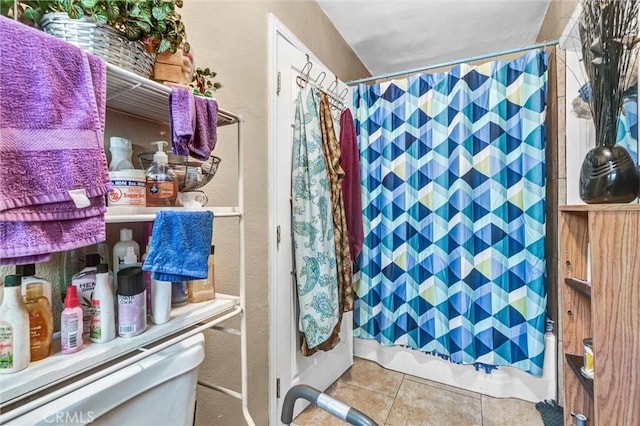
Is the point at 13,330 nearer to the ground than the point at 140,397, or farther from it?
farther from it

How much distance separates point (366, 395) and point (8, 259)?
1.84 m

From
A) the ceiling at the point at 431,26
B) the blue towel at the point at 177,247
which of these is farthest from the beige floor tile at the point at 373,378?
the ceiling at the point at 431,26

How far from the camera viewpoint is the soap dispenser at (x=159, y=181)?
722 millimetres

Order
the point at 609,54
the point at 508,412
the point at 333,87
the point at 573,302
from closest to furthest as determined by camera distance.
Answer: the point at 609,54 < the point at 573,302 < the point at 508,412 < the point at 333,87

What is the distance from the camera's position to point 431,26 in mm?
1948

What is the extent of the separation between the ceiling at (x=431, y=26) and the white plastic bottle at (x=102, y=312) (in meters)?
1.87

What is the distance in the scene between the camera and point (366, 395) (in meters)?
1.77

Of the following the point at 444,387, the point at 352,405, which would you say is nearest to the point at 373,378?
the point at 352,405

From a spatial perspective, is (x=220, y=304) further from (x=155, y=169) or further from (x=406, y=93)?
(x=406, y=93)

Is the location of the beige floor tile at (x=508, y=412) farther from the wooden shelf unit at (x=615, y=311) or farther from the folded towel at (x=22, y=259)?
the folded towel at (x=22, y=259)

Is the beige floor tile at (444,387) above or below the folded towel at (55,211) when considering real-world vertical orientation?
below

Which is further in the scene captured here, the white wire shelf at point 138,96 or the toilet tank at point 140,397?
the white wire shelf at point 138,96

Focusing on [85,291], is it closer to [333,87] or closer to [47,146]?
[47,146]

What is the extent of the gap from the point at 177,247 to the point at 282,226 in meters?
0.86
